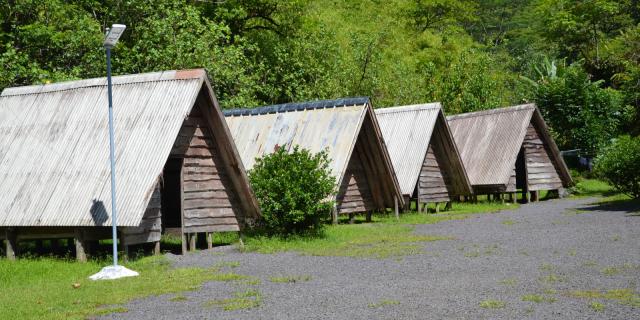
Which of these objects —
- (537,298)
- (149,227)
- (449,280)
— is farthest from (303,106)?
(537,298)

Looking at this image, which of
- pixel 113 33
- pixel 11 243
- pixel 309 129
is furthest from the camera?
pixel 309 129

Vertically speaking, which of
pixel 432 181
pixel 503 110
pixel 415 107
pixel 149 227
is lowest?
pixel 149 227

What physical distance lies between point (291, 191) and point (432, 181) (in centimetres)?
1167

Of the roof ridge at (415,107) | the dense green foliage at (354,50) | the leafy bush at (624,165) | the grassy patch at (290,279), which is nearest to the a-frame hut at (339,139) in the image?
the roof ridge at (415,107)

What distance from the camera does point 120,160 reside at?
15.6m

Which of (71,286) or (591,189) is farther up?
(591,189)

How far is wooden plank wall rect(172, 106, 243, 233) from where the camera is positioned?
56.7 feet

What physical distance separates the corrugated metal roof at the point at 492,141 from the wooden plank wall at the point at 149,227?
1839cm

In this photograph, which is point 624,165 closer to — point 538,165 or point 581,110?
point 538,165

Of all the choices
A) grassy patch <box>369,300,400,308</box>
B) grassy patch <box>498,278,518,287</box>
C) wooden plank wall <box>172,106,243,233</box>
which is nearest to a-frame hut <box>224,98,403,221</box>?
wooden plank wall <box>172,106,243,233</box>

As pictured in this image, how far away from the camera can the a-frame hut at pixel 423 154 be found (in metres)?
27.4

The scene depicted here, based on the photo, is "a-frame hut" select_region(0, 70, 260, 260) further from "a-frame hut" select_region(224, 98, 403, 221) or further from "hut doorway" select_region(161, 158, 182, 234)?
"a-frame hut" select_region(224, 98, 403, 221)

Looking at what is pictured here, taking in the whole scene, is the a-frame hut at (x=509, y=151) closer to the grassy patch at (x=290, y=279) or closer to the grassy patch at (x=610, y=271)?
the grassy patch at (x=610, y=271)

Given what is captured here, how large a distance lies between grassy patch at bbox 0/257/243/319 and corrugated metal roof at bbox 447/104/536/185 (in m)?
19.2
